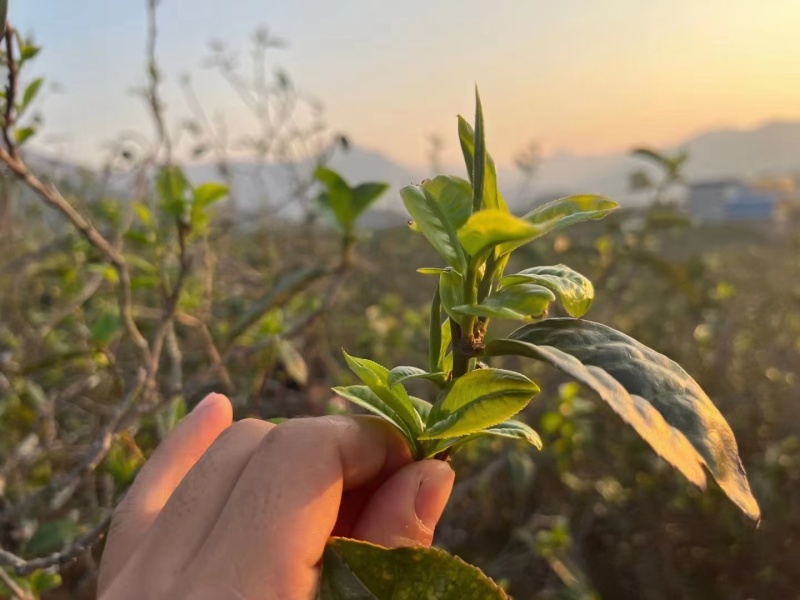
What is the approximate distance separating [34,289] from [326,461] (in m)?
3.98

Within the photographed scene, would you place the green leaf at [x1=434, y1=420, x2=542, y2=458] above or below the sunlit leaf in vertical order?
below

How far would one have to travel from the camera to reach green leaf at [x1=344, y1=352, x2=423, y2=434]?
0.66 m

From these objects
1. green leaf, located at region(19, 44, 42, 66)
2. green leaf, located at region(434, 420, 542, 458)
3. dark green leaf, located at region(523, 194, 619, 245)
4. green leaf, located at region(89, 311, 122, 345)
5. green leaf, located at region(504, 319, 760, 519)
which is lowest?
green leaf, located at region(89, 311, 122, 345)

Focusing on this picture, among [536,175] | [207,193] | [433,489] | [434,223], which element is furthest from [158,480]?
[536,175]

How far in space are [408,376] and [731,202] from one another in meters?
9.71

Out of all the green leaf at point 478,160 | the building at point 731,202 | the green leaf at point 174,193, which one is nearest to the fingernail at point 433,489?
the green leaf at point 478,160

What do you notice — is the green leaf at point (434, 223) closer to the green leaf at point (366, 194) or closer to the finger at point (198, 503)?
the finger at point (198, 503)

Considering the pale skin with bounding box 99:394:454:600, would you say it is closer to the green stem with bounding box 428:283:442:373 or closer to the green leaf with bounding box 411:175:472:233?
the green stem with bounding box 428:283:442:373

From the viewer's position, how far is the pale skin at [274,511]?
2.05ft

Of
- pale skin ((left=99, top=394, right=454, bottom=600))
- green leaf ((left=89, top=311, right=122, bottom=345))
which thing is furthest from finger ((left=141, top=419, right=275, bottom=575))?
green leaf ((left=89, top=311, right=122, bottom=345))

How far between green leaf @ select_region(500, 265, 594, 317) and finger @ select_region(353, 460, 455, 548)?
203 millimetres

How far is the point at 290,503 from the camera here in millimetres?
643

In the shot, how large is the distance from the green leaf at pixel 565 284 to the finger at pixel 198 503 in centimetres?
32

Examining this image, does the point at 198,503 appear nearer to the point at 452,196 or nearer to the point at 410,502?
the point at 410,502
